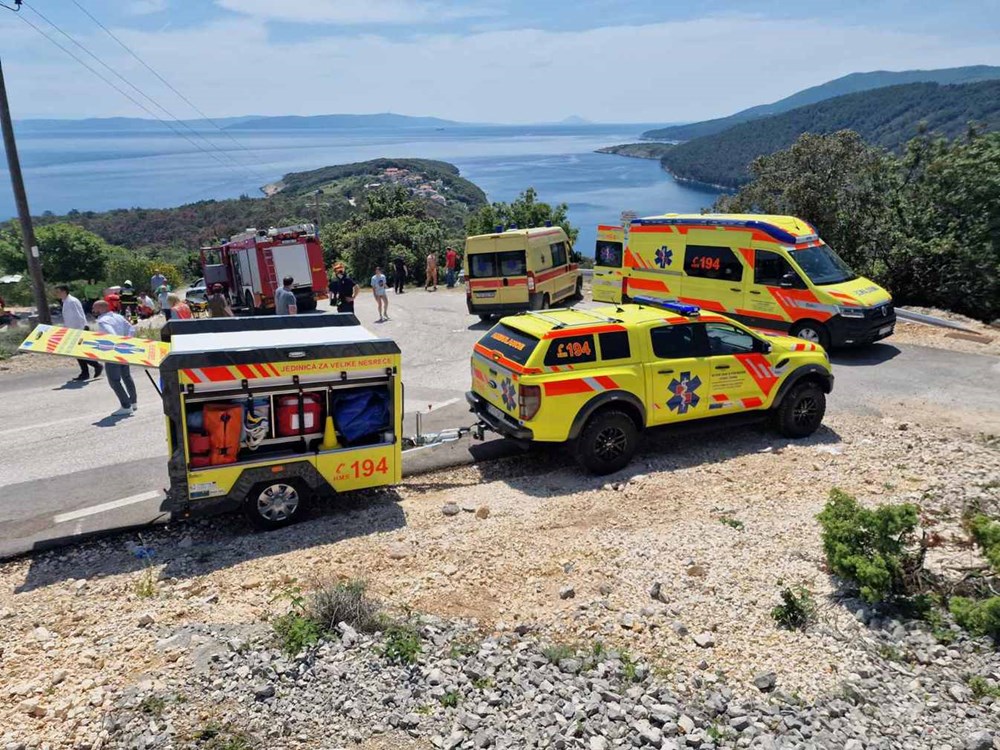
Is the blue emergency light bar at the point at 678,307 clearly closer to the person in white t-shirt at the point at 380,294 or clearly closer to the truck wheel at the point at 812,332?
the truck wheel at the point at 812,332

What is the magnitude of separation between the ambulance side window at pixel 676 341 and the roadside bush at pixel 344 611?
5099 mm

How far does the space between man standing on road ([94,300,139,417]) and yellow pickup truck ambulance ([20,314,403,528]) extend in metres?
3.54

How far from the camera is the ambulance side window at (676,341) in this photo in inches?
368

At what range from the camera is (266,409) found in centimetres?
766

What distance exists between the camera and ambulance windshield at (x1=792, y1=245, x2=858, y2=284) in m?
14.3

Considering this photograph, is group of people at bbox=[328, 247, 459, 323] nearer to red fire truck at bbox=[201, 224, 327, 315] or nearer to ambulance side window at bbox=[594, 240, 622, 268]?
red fire truck at bbox=[201, 224, 327, 315]

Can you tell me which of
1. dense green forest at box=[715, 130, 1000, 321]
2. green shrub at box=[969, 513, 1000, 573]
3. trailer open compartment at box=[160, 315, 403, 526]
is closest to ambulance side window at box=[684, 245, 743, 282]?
dense green forest at box=[715, 130, 1000, 321]

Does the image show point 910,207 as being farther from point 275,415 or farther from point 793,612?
point 275,415

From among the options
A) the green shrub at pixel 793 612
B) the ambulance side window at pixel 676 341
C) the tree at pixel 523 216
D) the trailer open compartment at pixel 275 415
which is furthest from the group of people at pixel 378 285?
the green shrub at pixel 793 612

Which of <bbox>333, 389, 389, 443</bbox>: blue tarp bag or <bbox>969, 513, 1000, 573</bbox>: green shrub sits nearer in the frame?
<bbox>969, 513, 1000, 573</bbox>: green shrub

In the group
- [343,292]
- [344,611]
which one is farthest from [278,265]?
[344,611]

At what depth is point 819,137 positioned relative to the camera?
2091 cm

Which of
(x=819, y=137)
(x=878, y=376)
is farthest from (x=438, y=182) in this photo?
(x=878, y=376)

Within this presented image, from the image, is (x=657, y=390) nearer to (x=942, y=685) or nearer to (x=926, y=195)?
(x=942, y=685)
